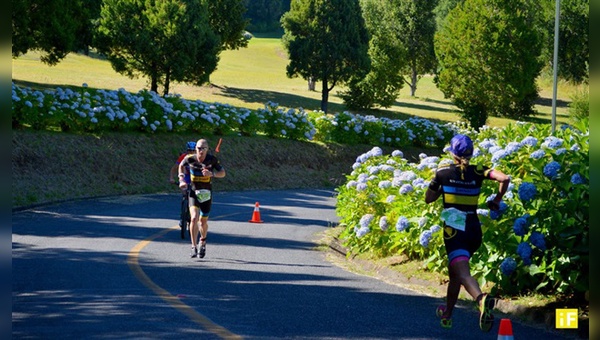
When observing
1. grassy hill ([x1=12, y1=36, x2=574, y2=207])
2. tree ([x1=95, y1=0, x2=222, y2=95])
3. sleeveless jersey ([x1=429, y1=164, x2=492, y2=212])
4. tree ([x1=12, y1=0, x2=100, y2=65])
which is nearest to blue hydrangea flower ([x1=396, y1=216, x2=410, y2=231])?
sleeveless jersey ([x1=429, y1=164, x2=492, y2=212])

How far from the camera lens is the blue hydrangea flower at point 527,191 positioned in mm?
11047

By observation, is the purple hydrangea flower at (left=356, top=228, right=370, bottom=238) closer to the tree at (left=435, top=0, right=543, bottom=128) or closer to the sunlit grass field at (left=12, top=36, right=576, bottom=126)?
the sunlit grass field at (left=12, top=36, right=576, bottom=126)

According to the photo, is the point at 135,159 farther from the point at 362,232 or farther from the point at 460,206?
the point at 460,206

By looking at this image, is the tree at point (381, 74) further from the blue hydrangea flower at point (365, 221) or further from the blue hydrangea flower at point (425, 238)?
the blue hydrangea flower at point (425, 238)

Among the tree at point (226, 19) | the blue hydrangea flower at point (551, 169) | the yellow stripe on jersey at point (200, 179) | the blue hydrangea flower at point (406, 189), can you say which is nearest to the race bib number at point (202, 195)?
the yellow stripe on jersey at point (200, 179)

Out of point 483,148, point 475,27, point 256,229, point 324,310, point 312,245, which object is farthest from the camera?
point 475,27

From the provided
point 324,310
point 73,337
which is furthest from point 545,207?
point 73,337

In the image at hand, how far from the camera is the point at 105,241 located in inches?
694

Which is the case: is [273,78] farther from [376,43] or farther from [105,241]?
[105,241]

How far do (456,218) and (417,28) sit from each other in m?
75.6

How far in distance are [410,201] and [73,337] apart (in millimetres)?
6780

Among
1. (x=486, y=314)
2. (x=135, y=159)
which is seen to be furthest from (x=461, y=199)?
(x=135, y=159)

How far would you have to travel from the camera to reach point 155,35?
169 feet

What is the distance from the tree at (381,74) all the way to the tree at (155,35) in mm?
15561
